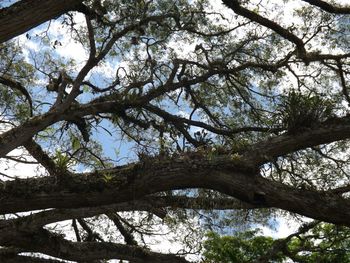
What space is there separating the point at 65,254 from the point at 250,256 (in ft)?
20.4

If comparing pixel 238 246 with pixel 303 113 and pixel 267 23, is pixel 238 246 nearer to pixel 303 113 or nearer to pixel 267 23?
pixel 267 23

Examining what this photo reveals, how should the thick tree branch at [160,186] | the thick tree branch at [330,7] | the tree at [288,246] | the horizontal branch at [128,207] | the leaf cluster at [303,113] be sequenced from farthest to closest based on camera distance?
1. the tree at [288,246]
2. the thick tree branch at [330,7]
3. the horizontal branch at [128,207]
4. the leaf cluster at [303,113]
5. the thick tree branch at [160,186]

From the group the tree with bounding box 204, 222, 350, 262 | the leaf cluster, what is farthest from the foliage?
the leaf cluster

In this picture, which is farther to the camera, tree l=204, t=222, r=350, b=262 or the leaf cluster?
tree l=204, t=222, r=350, b=262

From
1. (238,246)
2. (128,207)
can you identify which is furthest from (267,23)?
(238,246)

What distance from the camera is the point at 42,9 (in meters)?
4.09

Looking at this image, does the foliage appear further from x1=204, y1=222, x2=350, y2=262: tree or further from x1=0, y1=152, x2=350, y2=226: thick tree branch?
x1=0, y1=152, x2=350, y2=226: thick tree branch

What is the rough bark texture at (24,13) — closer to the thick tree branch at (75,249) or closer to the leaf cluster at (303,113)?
the leaf cluster at (303,113)

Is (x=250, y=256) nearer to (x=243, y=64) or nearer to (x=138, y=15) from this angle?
(x=243, y=64)

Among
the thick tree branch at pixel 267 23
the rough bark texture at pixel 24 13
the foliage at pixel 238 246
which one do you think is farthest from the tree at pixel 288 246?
the rough bark texture at pixel 24 13

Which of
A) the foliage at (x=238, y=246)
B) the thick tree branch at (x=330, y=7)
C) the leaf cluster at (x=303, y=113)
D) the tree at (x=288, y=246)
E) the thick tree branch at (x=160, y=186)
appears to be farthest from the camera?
the foliage at (x=238, y=246)

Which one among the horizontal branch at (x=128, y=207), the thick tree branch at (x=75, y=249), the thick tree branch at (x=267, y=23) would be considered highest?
the thick tree branch at (x=267, y=23)

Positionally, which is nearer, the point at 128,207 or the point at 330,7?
the point at 128,207

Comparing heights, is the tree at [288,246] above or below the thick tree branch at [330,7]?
below
